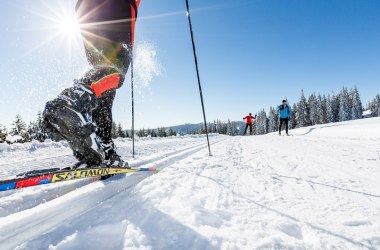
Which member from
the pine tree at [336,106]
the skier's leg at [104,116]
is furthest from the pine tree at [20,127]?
the pine tree at [336,106]

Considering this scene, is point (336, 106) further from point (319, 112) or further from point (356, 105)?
point (319, 112)

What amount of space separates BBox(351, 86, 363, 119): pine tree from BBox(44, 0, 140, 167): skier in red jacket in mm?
93974

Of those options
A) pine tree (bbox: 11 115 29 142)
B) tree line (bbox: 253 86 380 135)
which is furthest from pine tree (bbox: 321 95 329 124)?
pine tree (bbox: 11 115 29 142)

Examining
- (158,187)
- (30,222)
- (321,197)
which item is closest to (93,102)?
(158,187)

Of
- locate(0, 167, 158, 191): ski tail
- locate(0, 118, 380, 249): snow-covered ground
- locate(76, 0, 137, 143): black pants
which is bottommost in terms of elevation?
locate(0, 118, 380, 249): snow-covered ground

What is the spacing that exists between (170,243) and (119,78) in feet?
6.21

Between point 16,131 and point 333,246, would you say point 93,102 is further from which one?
point 16,131

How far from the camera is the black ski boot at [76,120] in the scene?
1.87 meters

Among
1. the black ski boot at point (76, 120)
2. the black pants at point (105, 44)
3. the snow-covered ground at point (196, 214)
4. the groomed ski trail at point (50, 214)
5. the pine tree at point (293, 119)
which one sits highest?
the pine tree at point (293, 119)

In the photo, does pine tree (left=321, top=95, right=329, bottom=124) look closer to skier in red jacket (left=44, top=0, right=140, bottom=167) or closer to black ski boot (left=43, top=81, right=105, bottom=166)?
skier in red jacket (left=44, top=0, right=140, bottom=167)

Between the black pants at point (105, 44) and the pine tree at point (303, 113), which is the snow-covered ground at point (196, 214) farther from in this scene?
the pine tree at point (303, 113)

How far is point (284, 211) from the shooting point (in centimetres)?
136

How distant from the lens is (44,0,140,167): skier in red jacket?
1.91 meters

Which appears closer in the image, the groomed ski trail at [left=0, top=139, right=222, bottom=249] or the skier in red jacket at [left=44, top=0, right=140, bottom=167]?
the groomed ski trail at [left=0, top=139, right=222, bottom=249]
